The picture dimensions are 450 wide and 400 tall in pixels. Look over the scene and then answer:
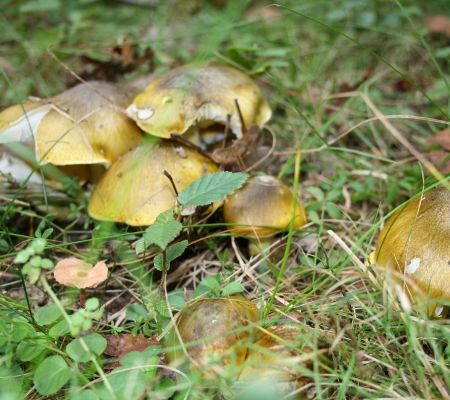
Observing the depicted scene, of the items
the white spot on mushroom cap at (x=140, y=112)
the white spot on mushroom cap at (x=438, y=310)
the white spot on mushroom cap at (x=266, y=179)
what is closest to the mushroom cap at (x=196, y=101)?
the white spot on mushroom cap at (x=140, y=112)

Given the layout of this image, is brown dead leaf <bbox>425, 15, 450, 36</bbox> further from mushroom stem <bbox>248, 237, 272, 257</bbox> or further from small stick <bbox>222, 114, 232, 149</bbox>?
mushroom stem <bbox>248, 237, 272, 257</bbox>

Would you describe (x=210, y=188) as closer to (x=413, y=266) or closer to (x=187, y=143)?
(x=187, y=143)

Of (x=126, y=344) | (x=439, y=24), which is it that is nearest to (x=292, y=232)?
(x=126, y=344)

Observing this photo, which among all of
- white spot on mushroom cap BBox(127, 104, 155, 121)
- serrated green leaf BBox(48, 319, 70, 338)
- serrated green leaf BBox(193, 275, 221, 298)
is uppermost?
white spot on mushroom cap BBox(127, 104, 155, 121)

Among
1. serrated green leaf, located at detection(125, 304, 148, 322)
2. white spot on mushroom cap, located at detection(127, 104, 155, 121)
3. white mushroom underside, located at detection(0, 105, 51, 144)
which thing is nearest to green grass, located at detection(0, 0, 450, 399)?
serrated green leaf, located at detection(125, 304, 148, 322)

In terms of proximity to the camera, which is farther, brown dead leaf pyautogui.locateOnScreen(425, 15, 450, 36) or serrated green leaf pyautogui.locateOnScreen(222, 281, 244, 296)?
brown dead leaf pyautogui.locateOnScreen(425, 15, 450, 36)

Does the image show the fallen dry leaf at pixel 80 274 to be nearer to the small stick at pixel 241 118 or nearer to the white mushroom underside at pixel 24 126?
the white mushroom underside at pixel 24 126

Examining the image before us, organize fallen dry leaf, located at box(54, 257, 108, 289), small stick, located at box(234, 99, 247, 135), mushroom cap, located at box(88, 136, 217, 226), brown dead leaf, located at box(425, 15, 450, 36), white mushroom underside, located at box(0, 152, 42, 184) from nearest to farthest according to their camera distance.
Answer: fallen dry leaf, located at box(54, 257, 108, 289)
mushroom cap, located at box(88, 136, 217, 226)
small stick, located at box(234, 99, 247, 135)
white mushroom underside, located at box(0, 152, 42, 184)
brown dead leaf, located at box(425, 15, 450, 36)
